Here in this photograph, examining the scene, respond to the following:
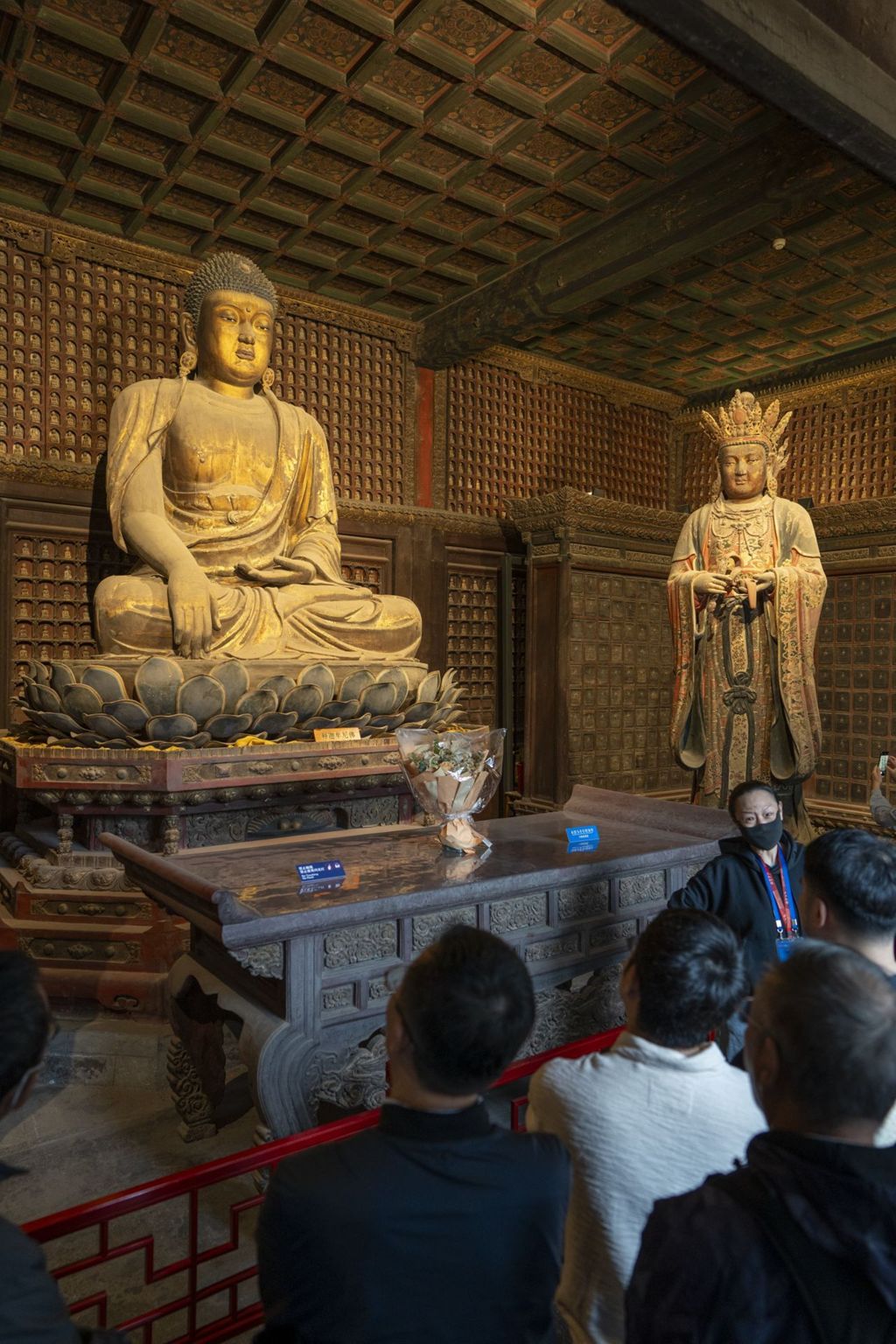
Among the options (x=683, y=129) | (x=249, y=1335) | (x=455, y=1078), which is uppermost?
(x=683, y=129)

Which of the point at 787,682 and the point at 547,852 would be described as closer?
the point at 547,852

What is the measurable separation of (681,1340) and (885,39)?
4.64m

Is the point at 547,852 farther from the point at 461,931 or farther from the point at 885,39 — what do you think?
the point at 885,39

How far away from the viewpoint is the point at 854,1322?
82 cm

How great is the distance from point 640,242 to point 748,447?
1.51m

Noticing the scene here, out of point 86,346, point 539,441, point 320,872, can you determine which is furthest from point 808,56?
point 539,441

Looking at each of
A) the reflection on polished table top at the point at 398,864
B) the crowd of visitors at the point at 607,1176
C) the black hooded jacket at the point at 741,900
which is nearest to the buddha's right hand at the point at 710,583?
the reflection on polished table top at the point at 398,864

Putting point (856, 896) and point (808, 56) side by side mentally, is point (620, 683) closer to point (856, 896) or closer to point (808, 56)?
point (808, 56)

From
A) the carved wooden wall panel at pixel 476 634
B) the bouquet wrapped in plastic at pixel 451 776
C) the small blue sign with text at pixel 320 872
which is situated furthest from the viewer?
the carved wooden wall panel at pixel 476 634

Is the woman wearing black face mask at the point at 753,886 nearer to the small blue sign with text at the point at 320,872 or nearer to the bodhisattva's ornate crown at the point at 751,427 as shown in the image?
the small blue sign with text at the point at 320,872

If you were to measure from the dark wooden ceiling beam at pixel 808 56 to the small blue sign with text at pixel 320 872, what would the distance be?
299cm

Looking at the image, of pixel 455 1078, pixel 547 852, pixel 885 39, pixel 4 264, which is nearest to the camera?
pixel 455 1078

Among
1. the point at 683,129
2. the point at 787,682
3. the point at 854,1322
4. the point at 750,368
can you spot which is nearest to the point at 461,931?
the point at 854,1322

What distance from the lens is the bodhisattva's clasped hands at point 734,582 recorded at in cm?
488
